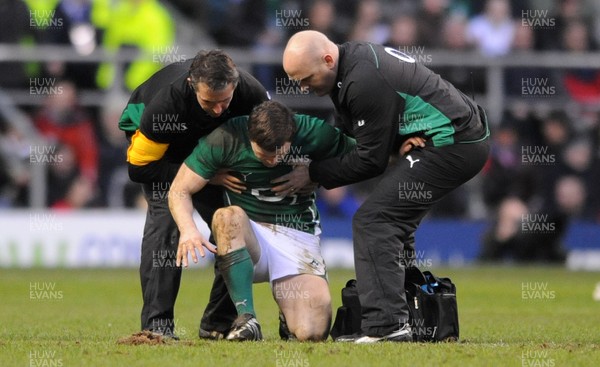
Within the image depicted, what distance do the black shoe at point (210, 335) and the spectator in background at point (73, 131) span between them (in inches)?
363

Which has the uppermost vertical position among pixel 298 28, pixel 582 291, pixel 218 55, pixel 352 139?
pixel 298 28

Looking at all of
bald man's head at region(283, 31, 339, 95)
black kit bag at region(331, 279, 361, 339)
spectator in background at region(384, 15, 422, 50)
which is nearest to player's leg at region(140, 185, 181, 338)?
black kit bag at region(331, 279, 361, 339)

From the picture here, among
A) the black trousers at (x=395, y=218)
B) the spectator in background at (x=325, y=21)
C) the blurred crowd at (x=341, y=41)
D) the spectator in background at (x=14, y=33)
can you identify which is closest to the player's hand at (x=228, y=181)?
the black trousers at (x=395, y=218)

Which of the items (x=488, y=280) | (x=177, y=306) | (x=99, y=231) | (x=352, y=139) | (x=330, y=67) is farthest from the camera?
(x=99, y=231)

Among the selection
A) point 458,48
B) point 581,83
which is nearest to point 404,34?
point 458,48

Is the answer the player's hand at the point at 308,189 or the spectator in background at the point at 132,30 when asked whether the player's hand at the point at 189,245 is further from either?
the spectator in background at the point at 132,30

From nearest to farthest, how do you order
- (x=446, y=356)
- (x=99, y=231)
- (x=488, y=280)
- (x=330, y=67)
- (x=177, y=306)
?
(x=446, y=356), (x=330, y=67), (x=177, y=306), (x=488, y=280), (x=99, y=231)

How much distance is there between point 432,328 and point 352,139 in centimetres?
145

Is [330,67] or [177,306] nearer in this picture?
[330,67]

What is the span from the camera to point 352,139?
28.9ft

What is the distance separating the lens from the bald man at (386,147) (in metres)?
8.09

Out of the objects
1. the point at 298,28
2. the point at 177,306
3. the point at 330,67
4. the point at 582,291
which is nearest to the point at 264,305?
the point at 177,306

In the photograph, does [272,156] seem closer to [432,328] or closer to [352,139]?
[352,139]

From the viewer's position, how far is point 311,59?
8070 millimetres
